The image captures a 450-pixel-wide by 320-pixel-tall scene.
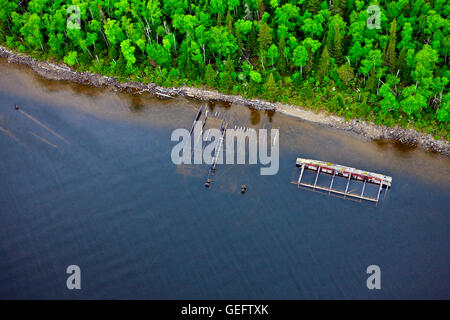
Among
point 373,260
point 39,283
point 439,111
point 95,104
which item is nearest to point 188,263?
point 39,283

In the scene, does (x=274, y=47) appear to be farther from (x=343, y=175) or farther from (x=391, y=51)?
(x=343, y=175)

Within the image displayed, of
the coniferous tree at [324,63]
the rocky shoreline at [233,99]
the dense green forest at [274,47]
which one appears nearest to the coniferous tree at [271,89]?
the dense green forest at [274,47]

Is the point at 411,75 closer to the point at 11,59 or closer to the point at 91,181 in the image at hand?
the point at 91,181

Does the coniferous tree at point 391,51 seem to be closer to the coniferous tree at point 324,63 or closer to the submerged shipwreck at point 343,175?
the coniferous tree at point 324,63

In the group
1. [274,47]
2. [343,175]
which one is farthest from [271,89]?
[343,175]

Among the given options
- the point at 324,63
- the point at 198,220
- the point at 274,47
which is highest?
the point at 274,47

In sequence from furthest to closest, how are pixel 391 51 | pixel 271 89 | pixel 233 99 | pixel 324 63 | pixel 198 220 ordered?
1. pixel 233 99
2. pixel 271 89
3. pixel 324 63
4. pixel 391 51
5. pixel 198 220

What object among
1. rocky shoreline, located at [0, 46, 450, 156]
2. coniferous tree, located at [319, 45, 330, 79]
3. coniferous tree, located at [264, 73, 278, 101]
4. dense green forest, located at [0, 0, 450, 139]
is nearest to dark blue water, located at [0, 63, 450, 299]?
rocky shoreline, located at [0, 46, 450, 156]
